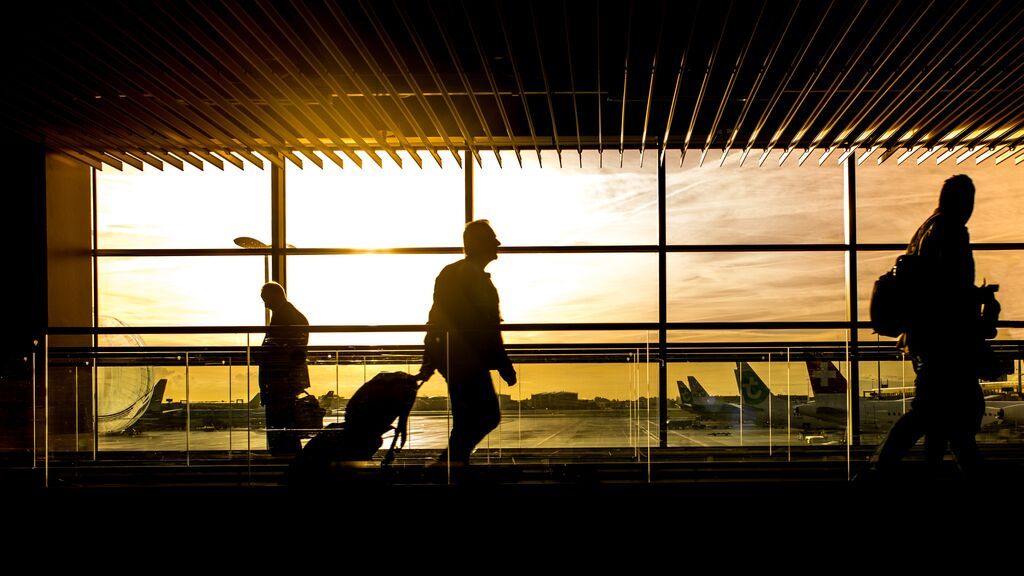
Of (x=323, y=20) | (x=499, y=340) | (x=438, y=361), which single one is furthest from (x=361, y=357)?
(x=323, y=20)

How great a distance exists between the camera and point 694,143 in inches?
264

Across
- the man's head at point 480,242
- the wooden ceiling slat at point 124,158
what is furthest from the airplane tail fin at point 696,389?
the wooden ceiling slat at point 124,158

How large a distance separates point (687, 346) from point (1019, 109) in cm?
336

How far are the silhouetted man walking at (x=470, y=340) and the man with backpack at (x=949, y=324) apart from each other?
183 cm

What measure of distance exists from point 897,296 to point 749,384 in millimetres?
1282

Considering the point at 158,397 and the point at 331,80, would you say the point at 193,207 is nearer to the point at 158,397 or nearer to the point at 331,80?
the point at 331,80

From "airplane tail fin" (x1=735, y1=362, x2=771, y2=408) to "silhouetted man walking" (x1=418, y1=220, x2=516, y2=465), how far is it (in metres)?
1.57

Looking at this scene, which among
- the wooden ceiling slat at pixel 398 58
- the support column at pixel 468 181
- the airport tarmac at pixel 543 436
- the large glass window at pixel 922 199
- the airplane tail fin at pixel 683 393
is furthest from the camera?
the support column at pixel 468 181

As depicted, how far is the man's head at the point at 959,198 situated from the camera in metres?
3.06

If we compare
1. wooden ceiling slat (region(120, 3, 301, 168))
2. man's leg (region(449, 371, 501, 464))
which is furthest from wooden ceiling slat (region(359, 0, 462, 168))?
man's leg (region(449, 371, 501, 464))

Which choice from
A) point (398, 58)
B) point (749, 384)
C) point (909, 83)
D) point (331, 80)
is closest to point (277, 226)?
point (331, 80)

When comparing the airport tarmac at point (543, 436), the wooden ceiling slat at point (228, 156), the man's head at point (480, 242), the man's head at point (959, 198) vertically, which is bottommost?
the airport tarmac at point (543, 436)

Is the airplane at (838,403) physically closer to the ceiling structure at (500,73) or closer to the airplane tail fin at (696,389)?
the airplane tail fin at (696,389)

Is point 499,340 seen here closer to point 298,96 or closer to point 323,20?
point 323,20
